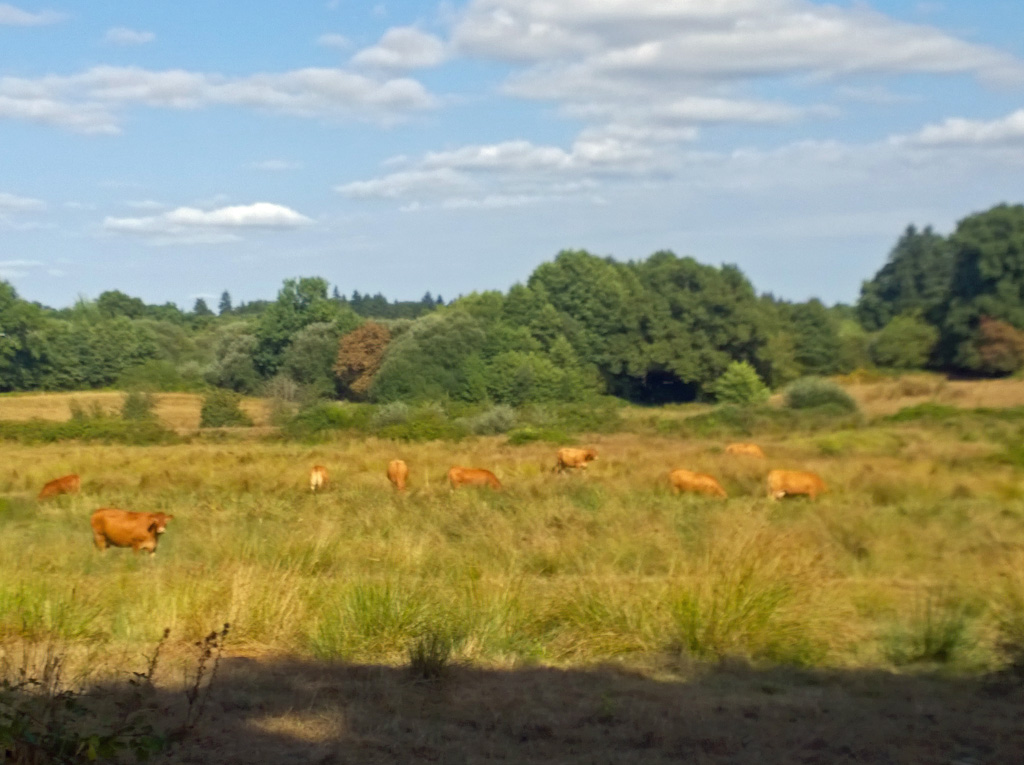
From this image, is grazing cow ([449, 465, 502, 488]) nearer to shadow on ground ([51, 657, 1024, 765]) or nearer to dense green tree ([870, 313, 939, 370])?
shadow on ground ([51, 657, 1024, 765])

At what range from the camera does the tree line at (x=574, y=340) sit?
164 ft

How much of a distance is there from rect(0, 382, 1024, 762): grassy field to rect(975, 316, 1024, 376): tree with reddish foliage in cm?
3377

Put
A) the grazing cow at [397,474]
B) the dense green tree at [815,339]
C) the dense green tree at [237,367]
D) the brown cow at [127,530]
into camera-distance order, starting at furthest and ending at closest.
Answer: the dense green tree at [237,367] < the dense green tree at [815,339] < the grazing cow at [397,474] < the brown cow at [127,530]

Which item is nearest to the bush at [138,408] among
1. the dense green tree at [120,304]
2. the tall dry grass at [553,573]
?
the tall dry grass at [553,573]

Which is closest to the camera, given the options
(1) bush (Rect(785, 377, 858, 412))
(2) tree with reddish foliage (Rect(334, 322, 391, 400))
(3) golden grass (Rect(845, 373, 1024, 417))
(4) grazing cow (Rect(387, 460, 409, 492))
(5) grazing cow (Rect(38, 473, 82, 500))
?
(5) grazing cow (Rect(38, 473, 82, 500))

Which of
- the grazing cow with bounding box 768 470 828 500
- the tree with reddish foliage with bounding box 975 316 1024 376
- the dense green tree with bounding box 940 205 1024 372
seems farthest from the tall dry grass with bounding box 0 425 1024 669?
the dense green tree with bounding box 940 205 1024 372

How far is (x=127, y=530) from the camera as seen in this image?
1366 cm

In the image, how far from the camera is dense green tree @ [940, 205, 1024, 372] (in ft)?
157

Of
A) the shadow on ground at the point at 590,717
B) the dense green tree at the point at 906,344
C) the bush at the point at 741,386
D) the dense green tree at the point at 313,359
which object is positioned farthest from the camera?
the dense green tree at the point at 313,359

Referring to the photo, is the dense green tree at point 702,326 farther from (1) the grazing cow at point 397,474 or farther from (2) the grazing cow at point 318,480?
(2) the grazing cow at point 318,480

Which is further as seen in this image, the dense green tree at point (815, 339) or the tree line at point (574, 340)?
the dense green tree at point (815, 339)

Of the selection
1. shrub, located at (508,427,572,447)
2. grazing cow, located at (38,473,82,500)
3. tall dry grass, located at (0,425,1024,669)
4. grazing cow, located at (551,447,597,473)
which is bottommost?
shrub, located at (508,427,572,447)

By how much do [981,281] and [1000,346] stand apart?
3.37m

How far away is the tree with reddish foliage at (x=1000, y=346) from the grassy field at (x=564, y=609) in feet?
111
